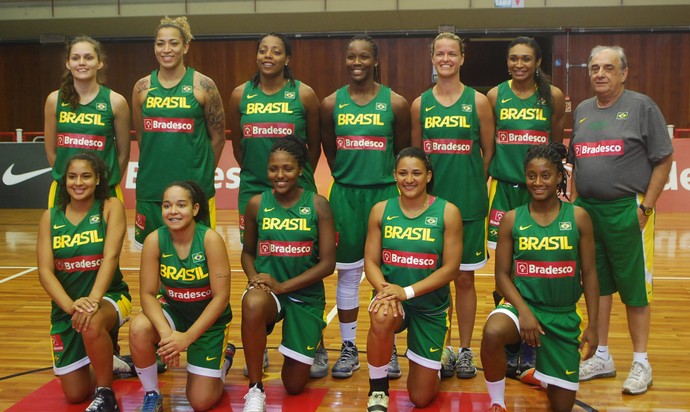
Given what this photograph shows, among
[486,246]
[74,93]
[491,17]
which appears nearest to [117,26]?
[491,17]

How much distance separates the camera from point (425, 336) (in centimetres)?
377

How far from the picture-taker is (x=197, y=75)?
14.4 feet

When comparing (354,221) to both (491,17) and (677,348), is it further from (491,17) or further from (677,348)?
(491,17)

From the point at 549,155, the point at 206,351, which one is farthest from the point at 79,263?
the point at 549,155

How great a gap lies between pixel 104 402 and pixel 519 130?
2.53 metres

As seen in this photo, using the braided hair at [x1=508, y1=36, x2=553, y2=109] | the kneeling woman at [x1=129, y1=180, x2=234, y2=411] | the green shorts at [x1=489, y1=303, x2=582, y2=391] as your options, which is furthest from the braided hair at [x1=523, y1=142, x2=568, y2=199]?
the kneeling woman at [x1=129, y1=180, x2=234, y2=411]

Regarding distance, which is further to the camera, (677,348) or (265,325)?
(677,348)

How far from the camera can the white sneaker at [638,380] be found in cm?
394

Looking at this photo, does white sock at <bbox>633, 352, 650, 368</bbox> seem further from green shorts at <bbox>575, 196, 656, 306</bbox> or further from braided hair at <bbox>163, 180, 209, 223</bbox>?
braided hair at <bbox>163, 180, 209, 223</bbox>

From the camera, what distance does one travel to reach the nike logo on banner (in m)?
10.8

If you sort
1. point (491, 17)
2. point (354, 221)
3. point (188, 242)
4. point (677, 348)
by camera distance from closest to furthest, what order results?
1. point (188, 242)
2. point (354, 221)
3. point (677, 348)
4. point (491, 17)

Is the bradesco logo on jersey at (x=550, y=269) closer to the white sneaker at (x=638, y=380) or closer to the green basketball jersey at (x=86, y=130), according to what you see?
the white sneaker at (x=638, y=380)

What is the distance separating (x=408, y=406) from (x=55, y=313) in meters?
1.84

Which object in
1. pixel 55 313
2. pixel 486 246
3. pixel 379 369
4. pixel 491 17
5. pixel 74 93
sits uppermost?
pixel 491 17
